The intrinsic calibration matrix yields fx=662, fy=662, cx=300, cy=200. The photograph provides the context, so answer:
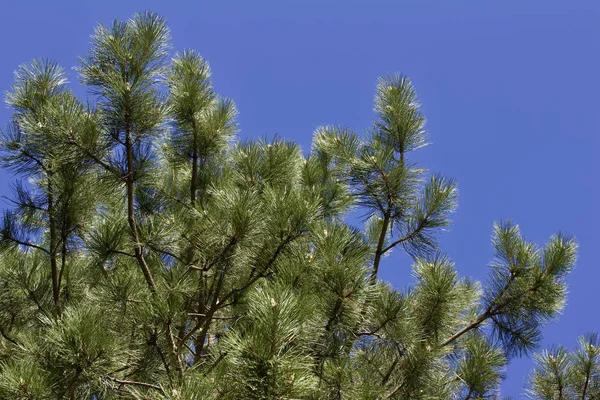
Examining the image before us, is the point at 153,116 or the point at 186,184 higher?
the point at 186,184

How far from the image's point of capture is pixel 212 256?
7.86ft

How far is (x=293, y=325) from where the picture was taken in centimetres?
178

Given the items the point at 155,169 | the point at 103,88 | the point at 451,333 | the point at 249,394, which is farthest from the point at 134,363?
the point at 451,333

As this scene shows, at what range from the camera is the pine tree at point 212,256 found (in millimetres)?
2164

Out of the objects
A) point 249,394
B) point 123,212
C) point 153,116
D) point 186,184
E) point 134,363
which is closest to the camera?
point 249,394

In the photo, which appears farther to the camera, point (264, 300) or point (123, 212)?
point (123, 212)

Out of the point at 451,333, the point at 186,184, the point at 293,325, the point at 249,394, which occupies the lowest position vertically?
the point at 249,394

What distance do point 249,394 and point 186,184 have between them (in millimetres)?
1757

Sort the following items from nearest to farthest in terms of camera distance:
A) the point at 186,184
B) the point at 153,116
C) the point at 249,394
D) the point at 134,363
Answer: the point at 249,394 < the point at 134,363 < the point at 153,116 < the point at 186,184

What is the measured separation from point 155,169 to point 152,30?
56cm

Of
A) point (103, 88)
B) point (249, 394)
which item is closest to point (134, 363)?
point (249, 394)

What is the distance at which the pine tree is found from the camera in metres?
2.16

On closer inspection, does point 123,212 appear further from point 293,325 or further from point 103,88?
point 293,325

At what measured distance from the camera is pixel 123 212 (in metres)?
3.03
